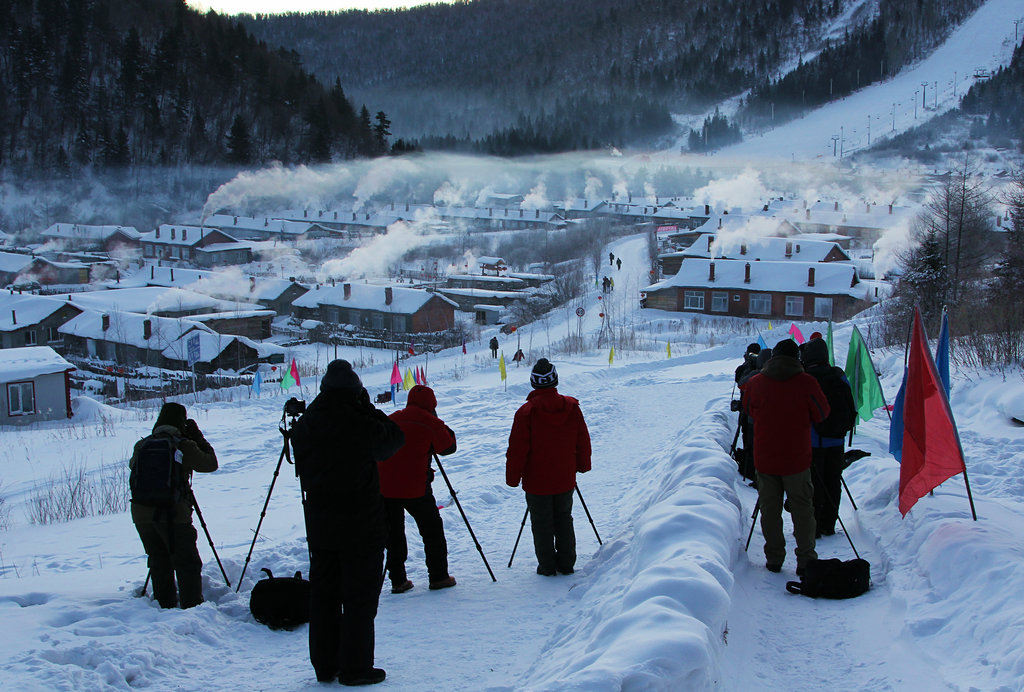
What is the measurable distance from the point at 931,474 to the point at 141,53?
12886cm

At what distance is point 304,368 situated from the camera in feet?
127

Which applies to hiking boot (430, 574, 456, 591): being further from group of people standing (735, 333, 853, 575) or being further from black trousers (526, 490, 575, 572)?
group of people standing (735, 333, 853, 575)

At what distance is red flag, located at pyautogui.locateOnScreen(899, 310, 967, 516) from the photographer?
6324mm

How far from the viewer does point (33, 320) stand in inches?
1880

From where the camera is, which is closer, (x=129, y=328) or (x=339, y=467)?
(x=339, y=467)

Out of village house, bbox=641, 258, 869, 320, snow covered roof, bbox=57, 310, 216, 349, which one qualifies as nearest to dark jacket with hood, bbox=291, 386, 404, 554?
snow covered roof, bbox=57, 310, 216, 349

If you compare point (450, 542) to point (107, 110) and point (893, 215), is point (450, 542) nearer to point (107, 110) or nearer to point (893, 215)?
point (893, 215)

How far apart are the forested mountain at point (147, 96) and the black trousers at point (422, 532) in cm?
11269

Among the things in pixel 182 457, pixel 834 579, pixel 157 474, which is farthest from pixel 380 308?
pixel 834 579

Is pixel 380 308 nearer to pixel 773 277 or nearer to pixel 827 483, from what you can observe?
pixel 773 277

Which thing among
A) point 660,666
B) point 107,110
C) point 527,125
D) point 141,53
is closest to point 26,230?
point 107,110

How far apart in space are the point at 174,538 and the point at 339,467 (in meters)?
1.96

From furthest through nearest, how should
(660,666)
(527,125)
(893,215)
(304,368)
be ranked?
(527,125), (893,215), (304,368), (660,666)

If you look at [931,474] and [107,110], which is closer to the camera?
[931,474]
